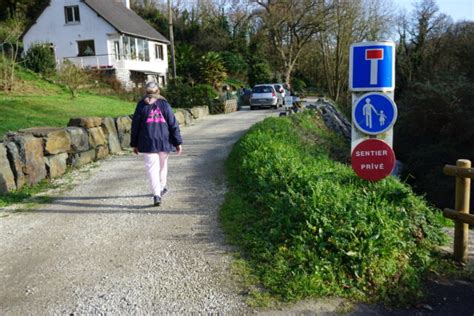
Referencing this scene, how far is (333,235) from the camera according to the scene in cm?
430

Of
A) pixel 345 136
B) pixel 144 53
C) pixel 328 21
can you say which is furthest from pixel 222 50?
pixel 345 136

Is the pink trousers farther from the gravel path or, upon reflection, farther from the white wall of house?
the white wall of house

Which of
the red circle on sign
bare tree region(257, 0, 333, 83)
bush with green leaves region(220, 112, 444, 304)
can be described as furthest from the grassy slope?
bare tree region(257, 0, 333, 83)

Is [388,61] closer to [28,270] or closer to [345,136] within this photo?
[28,270]

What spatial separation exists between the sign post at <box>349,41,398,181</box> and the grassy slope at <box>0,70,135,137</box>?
7727 mm

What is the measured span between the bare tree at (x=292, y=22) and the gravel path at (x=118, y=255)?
1266 inches

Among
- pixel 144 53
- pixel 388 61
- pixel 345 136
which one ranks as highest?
pixel 144 53

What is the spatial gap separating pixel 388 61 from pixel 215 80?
28.6 m

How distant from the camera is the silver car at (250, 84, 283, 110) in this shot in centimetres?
2922

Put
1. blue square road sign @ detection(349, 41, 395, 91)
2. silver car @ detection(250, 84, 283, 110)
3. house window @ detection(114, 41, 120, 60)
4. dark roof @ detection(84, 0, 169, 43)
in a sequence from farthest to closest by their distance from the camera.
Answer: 1. house window @ detection(114, 41, 120, 60)
2. dark roof @ detection(84, 0, 169, 43)
3. silver car @ detection(250, 84, 283, 110)
4. blue square road sign @ detection(349, 41, 395, 91)

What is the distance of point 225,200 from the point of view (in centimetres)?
659

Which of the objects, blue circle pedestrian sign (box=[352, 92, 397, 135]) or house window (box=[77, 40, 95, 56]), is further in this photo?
house window (box=[77, 40, 95, 56])

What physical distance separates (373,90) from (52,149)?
234 inches

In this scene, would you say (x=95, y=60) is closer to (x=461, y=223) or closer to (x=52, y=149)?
(x=52, y=149)
